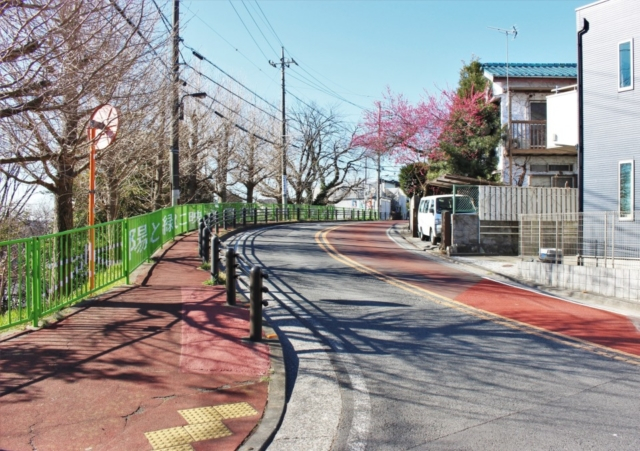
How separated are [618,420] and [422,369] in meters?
2.08

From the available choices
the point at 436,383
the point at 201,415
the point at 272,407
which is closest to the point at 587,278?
the point at 436,383

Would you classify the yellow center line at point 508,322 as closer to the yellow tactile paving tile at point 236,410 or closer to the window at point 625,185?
the yellow tactile paving tile at point 236,410

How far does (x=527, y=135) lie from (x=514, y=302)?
606 inches

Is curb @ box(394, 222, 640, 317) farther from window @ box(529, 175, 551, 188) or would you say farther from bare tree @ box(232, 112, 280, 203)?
bare tree @ box(232, 112, 280, 203)

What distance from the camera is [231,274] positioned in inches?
342

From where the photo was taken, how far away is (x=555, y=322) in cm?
903

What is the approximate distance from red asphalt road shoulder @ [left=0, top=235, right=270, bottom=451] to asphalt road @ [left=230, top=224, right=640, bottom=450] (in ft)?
1.79

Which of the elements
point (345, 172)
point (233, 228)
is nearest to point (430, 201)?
point (233, 228)

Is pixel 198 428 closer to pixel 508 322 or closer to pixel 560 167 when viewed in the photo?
pixel 508 322

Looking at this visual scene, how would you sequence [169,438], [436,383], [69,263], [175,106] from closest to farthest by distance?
[169,438] < [436,383] < [69,263] < [175,106]

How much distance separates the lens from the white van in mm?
20750

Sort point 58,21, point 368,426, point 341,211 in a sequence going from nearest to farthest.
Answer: point 368,426, point 58,21, point 341,211

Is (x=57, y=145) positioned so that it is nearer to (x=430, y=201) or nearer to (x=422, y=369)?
(x=422, y=369)

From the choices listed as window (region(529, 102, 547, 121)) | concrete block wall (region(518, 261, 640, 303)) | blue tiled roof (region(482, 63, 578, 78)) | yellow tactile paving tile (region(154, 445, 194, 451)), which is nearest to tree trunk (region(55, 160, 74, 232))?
yellow tactile paving tile (region(154, 445, 194, 451))
